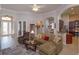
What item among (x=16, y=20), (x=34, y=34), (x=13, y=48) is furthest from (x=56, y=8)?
(x=13, y=48)

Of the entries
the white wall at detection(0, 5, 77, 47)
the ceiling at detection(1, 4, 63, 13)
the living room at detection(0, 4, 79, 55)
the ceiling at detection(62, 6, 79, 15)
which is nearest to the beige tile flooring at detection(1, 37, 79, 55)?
the living room at detection(0, 4, 79, 55)

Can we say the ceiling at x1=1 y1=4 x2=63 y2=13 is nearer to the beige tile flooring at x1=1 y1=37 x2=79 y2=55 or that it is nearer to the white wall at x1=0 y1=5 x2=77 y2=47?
the white wall at x1=0 y1=5 x2=77 y2=47

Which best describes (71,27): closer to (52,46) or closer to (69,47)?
(69,47)

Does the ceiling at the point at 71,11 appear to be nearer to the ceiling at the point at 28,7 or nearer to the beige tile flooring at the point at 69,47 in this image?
the ceiling at the point at 28,7

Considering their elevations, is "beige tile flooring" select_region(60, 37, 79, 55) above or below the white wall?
below

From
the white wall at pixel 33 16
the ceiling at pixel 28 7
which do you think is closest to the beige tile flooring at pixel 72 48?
the white wall at pixel 33 16

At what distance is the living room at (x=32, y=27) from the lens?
6.60ft

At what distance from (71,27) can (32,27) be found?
0.70 metres

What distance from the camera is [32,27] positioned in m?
2.04

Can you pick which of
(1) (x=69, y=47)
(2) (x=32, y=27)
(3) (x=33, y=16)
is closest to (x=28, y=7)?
(3) (x=33, y=16)

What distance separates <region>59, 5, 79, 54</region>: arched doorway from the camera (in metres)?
2.02

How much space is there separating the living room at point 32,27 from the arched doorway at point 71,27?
0.06 ft

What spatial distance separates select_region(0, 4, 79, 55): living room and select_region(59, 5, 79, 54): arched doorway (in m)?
0.02
